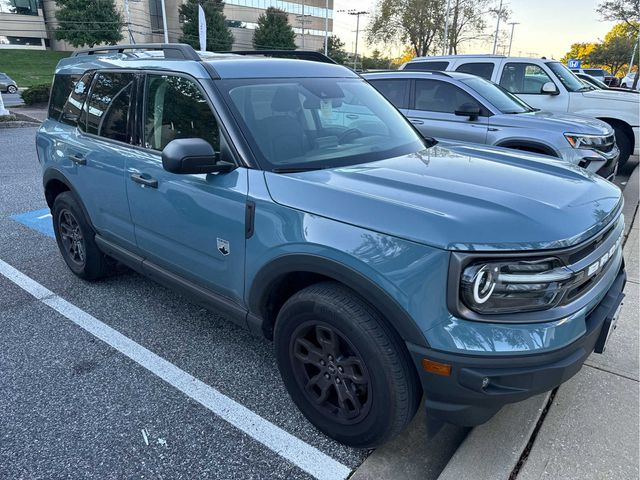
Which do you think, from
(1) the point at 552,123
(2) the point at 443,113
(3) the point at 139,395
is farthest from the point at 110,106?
(1) the point at 552,123

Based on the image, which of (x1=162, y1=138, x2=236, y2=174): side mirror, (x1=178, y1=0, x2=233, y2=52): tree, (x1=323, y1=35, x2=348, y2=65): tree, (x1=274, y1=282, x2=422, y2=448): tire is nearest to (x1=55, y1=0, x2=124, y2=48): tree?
(x1=178, y1=0, x2=233, y2=52): tree

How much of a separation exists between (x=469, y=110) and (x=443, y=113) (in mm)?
523

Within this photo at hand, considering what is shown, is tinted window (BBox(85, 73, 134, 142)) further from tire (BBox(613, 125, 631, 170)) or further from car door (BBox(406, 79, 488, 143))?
tire (BBox(613, 125, 631, 170))

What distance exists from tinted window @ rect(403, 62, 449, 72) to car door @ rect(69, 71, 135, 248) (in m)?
6.81

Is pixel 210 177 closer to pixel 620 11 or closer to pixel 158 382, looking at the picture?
pixel 158 382

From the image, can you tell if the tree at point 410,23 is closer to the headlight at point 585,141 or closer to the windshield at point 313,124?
the headlight at point 585,141

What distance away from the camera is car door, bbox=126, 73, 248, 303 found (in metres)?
2.51

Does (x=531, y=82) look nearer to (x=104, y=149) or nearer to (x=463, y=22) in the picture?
(x=104, y=149)

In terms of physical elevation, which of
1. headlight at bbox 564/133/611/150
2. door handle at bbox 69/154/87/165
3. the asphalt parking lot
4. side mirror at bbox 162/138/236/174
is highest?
side mirror at bbox 162/138/236/174

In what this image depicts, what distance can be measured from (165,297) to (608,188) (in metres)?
3.23

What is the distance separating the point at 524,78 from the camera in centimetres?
862

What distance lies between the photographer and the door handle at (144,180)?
9.59 feet

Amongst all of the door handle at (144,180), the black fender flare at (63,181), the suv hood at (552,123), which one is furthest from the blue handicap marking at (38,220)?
the suv hood at (552,123)

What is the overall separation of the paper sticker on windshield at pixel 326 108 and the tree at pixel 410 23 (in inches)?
1937
